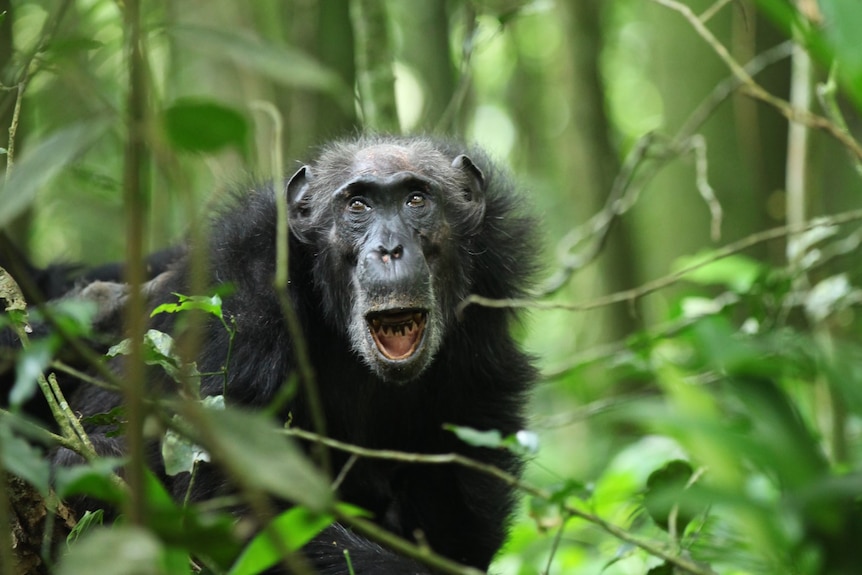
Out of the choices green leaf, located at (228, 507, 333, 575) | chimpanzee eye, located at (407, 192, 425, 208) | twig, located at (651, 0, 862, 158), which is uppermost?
twig, located at (651, 0, 862, 158)

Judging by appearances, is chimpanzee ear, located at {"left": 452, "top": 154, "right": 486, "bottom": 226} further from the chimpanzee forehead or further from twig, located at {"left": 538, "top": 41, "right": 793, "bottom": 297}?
twig, located at {"left": 538, "top": 41, "right": 793, "bottom": 297}

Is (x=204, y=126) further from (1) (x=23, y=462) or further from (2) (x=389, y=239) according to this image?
(2) (x=389, y=239)

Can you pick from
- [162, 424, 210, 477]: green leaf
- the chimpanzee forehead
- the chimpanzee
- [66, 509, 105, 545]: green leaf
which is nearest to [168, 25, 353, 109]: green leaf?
[162, 424, 210, 477]: green leaf

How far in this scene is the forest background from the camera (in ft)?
Answer: 6.65

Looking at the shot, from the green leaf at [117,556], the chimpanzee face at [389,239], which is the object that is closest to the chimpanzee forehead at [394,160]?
the chimpanzee face at [389,239]

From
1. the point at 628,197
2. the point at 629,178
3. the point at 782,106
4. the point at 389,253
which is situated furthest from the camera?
the point at 628,197

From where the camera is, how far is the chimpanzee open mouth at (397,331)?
15.2ft

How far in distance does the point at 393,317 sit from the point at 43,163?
2.91 metres

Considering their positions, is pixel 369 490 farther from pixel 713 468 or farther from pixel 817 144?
pixel 817 144

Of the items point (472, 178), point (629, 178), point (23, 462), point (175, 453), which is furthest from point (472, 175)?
point (23, 462)

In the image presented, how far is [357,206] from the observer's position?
→ 499cm

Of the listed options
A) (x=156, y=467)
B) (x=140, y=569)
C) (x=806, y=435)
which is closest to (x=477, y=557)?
(x=156, y=467)

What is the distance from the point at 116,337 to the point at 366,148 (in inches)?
63.5

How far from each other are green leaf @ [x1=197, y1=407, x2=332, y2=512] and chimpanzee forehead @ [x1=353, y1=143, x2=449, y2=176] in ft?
10.7
